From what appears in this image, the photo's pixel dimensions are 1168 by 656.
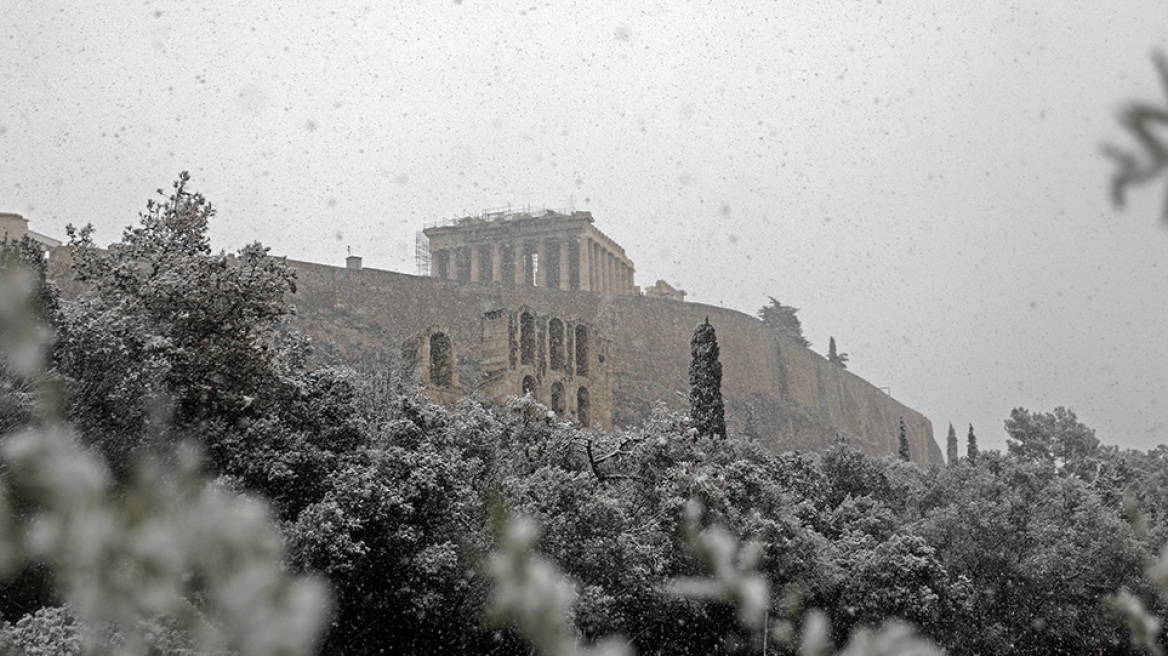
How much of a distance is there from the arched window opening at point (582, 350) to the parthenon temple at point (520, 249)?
17.6m

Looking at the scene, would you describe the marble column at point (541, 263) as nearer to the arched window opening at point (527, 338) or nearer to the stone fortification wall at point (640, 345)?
the stone fortification wall at point (640, 345)

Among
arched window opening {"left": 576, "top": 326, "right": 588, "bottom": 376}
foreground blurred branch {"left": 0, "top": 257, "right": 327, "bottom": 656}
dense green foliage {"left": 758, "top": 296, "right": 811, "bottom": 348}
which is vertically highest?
dense green foliage {"left": 758, "top": 296, "right": 811, "bottom": 348}

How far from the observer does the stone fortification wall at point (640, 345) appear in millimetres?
30938

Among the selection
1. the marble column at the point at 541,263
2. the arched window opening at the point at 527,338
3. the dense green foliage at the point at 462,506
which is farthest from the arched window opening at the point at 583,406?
the marble column at the point at 541,263

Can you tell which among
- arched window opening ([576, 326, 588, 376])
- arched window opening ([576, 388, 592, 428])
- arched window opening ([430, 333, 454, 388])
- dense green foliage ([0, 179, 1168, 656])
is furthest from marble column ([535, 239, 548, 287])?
dense green foliage ([0, 179, 1168, 656])

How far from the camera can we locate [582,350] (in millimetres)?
27938

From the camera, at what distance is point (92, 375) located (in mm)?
11250

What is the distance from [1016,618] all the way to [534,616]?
10.0 m

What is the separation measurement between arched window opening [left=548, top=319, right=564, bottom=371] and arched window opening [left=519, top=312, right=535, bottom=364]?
736 millimetres

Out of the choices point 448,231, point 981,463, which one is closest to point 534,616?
point 981,463

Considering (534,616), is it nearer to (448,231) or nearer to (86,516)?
(86,516)

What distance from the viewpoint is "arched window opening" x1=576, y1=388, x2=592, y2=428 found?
27422 millimetres

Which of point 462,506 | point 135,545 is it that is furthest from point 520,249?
point 135,545

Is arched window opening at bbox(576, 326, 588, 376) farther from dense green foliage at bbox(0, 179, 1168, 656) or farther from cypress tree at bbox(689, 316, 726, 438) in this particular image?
dense green foliage at bbox(0, 179, 1168, 656)
